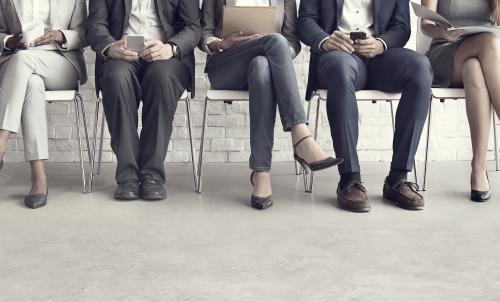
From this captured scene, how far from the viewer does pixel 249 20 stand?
119 inches

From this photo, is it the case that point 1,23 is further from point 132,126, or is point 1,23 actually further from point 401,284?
point 401,284

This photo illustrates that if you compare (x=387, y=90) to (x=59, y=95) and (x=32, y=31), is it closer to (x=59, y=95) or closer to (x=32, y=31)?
(x=59, y=95)

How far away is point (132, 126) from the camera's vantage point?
10.1ft

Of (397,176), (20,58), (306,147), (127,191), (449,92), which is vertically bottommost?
(127,191)

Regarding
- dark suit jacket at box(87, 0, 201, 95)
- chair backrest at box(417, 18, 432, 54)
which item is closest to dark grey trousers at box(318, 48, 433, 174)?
chair backrest at box(417, 18, 432, 54)

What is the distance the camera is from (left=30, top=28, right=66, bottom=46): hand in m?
3.14

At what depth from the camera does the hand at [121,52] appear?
122 inches

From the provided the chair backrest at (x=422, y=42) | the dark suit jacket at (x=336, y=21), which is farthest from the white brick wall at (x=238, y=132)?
the dark suit jacket at (x=336, y=21)

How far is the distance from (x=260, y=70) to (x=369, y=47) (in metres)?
0.52

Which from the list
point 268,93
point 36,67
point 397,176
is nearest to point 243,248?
point 268,93

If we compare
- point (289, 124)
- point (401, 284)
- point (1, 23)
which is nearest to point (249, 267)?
point (401, 284)

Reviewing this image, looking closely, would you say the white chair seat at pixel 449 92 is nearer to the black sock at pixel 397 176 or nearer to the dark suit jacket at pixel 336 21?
the dark suit jacket at pixel 336 21

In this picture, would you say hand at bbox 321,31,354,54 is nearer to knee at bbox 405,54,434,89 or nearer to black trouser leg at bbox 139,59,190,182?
knee at bbox 405,54,434,89

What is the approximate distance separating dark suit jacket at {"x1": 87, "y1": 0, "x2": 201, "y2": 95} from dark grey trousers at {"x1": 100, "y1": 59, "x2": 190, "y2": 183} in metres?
0.15
